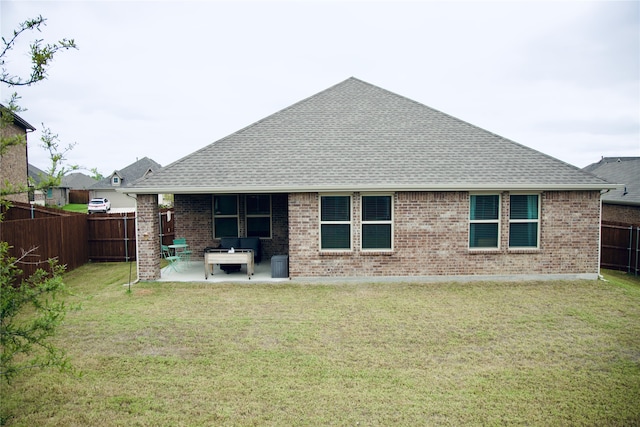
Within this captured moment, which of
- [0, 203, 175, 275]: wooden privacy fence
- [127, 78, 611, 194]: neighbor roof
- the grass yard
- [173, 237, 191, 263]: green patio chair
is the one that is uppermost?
[127, 78, 611, 194]: neighbor roof

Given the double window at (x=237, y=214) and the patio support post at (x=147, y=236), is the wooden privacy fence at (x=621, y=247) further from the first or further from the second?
the patio support post at (x=147, y=236)

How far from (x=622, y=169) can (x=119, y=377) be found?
31.9m

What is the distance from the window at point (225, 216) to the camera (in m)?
14.9

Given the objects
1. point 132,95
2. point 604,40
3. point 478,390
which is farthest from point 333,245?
point 132,95

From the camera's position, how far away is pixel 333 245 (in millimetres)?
12039

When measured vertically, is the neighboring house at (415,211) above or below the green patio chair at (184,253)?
above

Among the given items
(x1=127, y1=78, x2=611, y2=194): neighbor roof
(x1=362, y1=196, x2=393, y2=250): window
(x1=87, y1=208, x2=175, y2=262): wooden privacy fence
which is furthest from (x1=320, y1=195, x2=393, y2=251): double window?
(x1=87, y1=208, x2=175, y2=262): wooden privacy fence

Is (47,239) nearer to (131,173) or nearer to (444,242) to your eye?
(444,242)

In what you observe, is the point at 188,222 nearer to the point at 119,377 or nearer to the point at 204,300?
the point at 204,300

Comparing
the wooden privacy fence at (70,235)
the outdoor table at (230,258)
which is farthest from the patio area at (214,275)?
the wooden privacy fence at (70,235)

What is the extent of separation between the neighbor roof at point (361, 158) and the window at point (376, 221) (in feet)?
1.84

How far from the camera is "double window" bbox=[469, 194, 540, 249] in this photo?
1212cm

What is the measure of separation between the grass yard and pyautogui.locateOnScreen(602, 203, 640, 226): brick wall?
1322 centimetres

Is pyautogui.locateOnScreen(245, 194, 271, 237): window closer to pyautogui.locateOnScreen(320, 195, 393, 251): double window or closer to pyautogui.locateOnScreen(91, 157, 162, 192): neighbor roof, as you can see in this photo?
pyautogui.locateOnScreen(320, 195, 393, 251): double window
